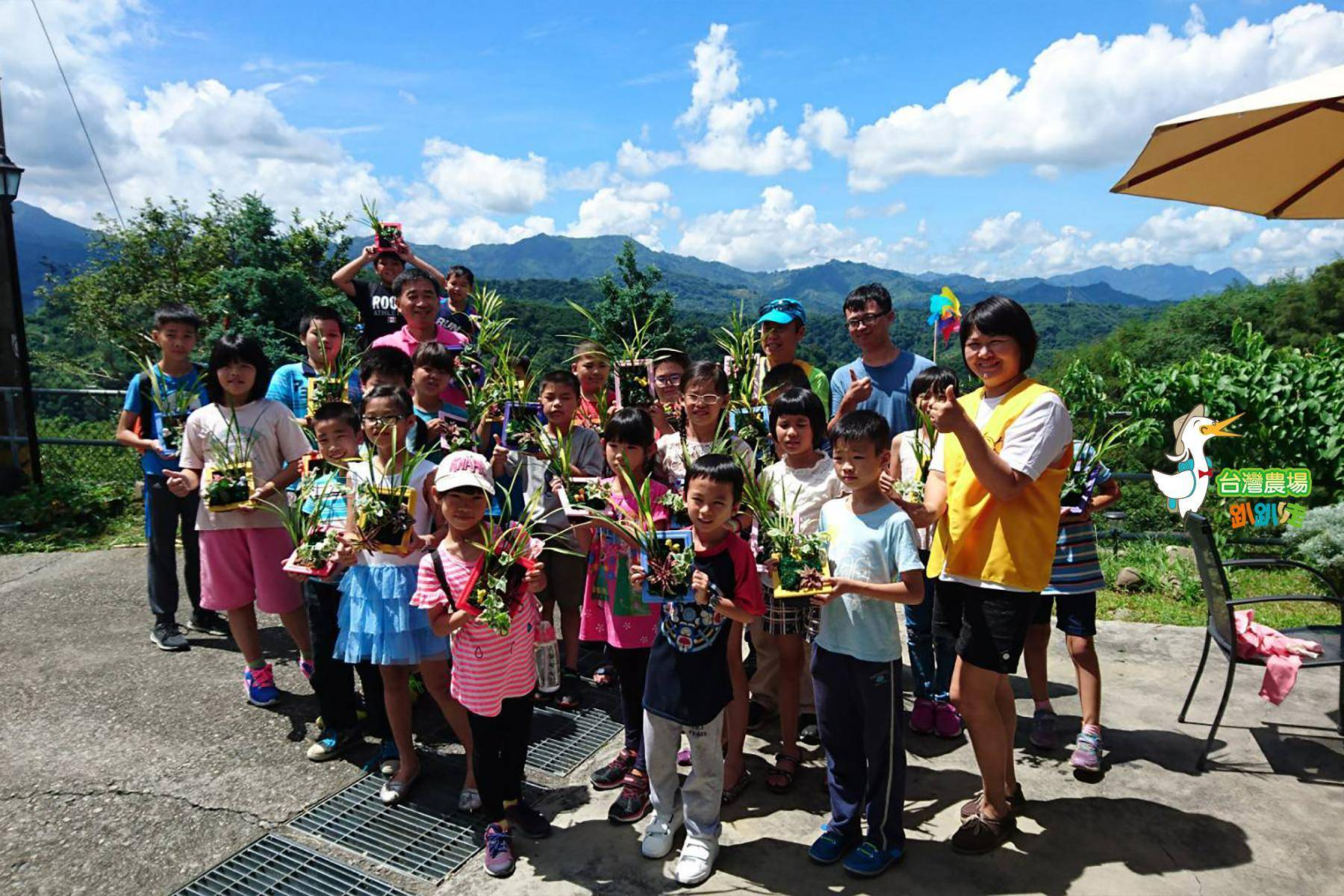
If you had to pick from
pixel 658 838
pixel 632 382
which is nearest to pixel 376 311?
pixel 632 382

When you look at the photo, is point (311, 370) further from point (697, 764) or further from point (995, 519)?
point (995, 519)

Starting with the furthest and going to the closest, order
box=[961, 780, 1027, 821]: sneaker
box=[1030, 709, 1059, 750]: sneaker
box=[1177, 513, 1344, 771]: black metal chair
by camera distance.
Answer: box=[1030, 709, 1059, 750]: sneaker < box=[1177, 513, 1344, 771]: black metal chair < box=[961, 780, 1027, 821]: sneaker

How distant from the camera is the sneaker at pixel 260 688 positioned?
4418 mm

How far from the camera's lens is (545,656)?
12.2 ft

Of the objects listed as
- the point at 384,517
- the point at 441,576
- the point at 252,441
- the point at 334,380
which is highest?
the point at 334,380

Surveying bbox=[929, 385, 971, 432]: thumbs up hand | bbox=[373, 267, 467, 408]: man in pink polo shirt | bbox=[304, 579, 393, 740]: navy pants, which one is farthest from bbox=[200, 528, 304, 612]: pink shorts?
bbox=[929, 385, 971, 432]: thumbs up hand

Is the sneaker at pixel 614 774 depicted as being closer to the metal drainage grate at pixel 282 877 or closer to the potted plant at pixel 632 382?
the metal drainage grate at pixel 282 877

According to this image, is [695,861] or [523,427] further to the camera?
[523,427]

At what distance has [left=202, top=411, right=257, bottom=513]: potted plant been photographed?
13.3ft

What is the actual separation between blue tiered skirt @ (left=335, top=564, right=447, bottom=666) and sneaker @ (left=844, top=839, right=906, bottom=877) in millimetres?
1930

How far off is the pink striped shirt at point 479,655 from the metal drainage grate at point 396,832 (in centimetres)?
60

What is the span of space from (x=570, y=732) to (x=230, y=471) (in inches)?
88.9

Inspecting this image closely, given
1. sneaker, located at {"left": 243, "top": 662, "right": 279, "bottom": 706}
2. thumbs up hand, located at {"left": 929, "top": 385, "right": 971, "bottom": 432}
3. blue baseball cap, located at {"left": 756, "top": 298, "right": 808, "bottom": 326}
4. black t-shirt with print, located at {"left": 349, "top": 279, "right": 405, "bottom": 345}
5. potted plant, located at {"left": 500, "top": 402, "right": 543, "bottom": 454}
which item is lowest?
sneaker, located at {"left": 243, "top": 662, "right": 279, "bottom": 706}

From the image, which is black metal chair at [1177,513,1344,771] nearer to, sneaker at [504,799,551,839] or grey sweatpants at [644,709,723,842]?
grey sweatpants at [644,709,723,842]
